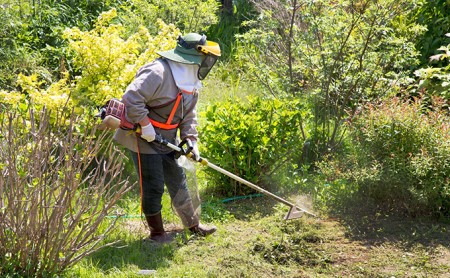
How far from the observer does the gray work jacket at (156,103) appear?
211 inches

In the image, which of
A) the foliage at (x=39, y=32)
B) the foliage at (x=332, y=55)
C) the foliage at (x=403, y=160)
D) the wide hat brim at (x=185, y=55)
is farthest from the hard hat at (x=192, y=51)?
the foliage at (x=39, y=32)

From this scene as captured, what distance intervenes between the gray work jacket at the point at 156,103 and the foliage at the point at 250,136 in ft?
3.17

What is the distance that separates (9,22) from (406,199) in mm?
6217

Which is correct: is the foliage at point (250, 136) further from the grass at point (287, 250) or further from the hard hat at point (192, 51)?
the hard hat at point (192, 51)

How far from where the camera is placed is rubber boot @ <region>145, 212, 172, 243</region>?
19.0 feet

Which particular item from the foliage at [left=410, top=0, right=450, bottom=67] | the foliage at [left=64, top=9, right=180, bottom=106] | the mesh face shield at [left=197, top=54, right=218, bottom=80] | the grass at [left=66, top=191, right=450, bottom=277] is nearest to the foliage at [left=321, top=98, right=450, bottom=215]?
the grass at [left=66, top=191, right=450, bottom=277]

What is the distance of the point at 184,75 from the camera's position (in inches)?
220

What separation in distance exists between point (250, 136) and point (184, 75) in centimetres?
144

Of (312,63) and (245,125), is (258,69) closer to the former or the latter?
(312,63)

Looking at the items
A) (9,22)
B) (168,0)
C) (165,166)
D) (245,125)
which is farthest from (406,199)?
(9,22)

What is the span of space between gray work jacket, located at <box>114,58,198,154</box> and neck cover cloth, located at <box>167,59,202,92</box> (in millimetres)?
35

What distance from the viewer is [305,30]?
8.01 metres

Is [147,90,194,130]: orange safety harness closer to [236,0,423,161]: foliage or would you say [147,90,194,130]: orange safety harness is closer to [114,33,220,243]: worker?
[114,33,220,243]: worker

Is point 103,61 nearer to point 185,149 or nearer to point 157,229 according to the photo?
point 185,149
